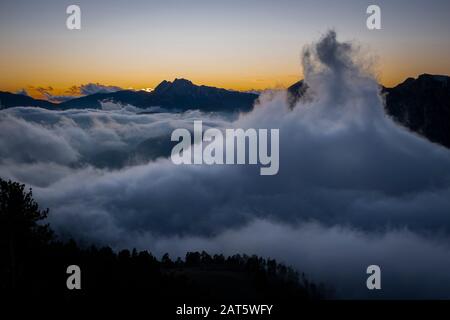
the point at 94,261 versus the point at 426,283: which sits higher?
the point at 94,261

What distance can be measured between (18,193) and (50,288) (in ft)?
35.9

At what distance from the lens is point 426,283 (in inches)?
6417

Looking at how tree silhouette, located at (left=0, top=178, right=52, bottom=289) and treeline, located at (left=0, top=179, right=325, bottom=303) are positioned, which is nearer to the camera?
tree silhouette, located at (left=0, top=178, right=52, bottom=289)

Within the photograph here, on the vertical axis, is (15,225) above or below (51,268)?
above

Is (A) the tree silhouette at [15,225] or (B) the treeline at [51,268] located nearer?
(A) the tree silhouette at [15,225]

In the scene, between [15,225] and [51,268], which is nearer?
[15,225]
